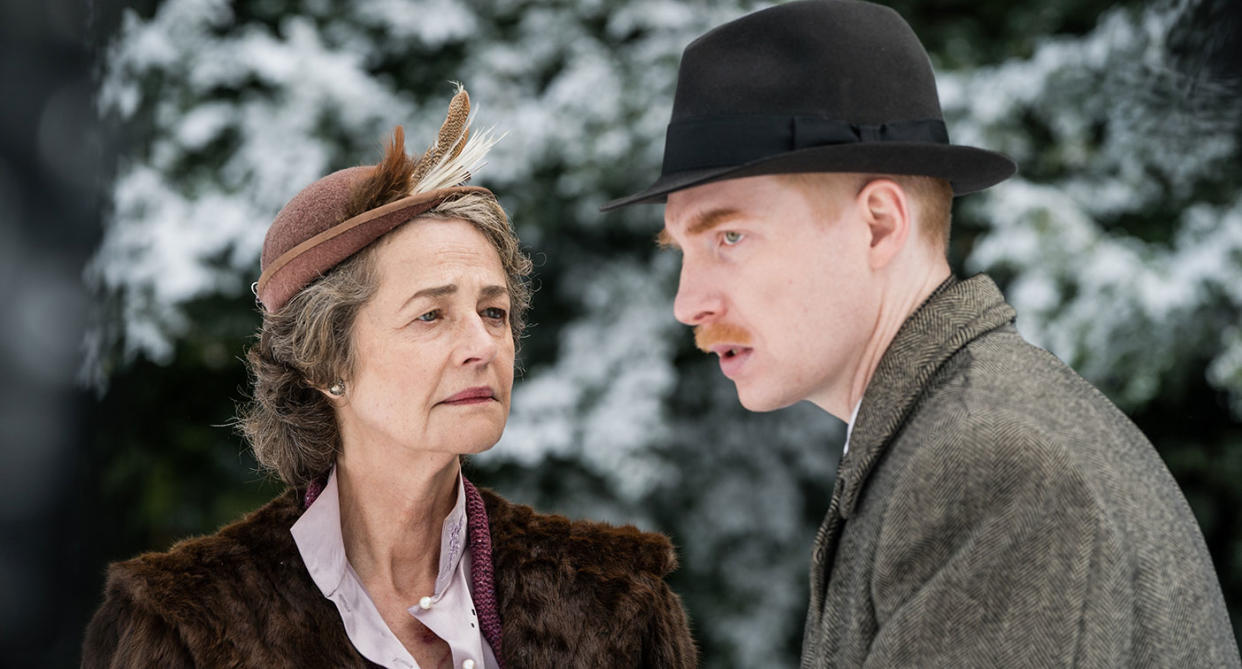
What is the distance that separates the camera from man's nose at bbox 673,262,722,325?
1.85m

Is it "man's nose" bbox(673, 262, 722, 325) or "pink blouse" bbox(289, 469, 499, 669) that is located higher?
"man's nose" bbox(673, 262, 722, 325)

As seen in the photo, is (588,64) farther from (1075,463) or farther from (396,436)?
(1075,463)

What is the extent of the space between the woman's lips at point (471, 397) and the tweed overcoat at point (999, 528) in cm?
98

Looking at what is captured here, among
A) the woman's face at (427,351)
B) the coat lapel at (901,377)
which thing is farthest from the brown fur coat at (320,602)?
the coat lapel at (901,377)

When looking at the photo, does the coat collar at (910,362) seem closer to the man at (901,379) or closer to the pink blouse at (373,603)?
the man at (901,379)

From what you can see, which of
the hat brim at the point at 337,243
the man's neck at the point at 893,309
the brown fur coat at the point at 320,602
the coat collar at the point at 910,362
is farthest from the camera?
the hat brim at the point at 337,243

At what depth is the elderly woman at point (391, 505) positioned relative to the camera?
236 cm

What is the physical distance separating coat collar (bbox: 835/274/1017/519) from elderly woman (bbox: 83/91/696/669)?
3.26 ft

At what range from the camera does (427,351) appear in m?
2.43

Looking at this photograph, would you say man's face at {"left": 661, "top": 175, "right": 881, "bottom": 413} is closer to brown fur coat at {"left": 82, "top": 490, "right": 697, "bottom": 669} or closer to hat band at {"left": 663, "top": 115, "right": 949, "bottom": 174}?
hat band at {"left": 663, "top": 115, "right": 949, "bottom": 174}

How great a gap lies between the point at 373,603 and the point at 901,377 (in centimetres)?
136

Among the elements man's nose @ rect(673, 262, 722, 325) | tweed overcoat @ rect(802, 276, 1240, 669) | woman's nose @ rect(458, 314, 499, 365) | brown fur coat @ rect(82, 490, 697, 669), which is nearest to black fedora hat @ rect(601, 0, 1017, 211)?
man's nose @ rect(673, 262, 722, 325)

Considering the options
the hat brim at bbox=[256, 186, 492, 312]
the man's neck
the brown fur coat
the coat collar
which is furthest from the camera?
the hat brim at bbox=[256, 186, 492, 312]

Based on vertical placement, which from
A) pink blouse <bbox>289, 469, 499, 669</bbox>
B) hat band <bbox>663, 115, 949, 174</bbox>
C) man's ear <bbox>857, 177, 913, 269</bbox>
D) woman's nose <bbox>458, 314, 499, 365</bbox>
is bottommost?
pink blouse <bbox>289, 469, 499, 669</bbox>
